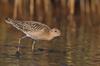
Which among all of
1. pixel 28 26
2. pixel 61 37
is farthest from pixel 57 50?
pixel 61 37

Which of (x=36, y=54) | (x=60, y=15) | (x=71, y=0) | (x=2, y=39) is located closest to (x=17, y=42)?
(x=2, y=39)

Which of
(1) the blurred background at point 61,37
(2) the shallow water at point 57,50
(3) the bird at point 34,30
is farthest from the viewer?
(3) the bird at point 34,30

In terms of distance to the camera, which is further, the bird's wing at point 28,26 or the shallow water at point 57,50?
the bird's wing at point 28,26

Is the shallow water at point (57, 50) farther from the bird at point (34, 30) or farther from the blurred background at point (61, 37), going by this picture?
the bird at point (34, 30)

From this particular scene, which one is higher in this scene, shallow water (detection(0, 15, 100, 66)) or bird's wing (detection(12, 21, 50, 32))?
bird's wing (detection(12, 21, 50, 32))

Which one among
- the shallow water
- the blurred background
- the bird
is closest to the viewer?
the shallow water

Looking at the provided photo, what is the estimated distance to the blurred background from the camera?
10.3 metres

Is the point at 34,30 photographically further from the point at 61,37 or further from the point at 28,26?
the point at 61,37

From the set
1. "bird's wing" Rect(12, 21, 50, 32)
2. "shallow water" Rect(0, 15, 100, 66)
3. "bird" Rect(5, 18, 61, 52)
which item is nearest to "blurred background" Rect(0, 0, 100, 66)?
"shallow water" Rect(0, 15, 100, 66)

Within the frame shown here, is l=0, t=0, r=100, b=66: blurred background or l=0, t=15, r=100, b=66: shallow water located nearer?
l=0, t=15, r=100, b=66: shallow water

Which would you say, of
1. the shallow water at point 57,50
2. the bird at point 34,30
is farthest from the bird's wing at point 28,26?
the shallow water at point 57,50

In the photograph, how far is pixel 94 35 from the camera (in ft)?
48.6

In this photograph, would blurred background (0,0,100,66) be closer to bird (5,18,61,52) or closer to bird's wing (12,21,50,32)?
bird (5,18,61,52)

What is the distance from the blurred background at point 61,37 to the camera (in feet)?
33.8
